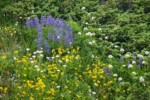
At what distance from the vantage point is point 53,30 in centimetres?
705

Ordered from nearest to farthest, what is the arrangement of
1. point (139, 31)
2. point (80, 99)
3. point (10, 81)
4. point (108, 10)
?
1. point (80, 99)
2. point (10, 81)
3. point (139, 31)
4. point (108, 10)

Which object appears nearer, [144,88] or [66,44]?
[144,88]

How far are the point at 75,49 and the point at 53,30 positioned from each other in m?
0.66

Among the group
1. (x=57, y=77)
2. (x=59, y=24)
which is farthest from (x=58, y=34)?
(x=57, y=77)

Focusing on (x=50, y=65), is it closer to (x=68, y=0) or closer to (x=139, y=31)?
(x=139, y=31)

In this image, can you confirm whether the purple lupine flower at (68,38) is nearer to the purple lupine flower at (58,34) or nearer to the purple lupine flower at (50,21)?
the purple lupine flower at (58,34)

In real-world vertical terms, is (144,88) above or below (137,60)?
above

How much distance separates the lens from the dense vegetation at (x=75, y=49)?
17.9ft

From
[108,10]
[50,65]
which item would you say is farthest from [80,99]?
[108,10]

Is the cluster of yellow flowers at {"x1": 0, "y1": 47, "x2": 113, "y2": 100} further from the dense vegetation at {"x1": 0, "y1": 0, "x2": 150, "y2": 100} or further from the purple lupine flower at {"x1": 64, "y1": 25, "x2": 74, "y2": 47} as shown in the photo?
the purple lupine flower at {"x1": 64, "y1": 25, "x2": 74, "y2": 47}

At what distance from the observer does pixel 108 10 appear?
7.84m

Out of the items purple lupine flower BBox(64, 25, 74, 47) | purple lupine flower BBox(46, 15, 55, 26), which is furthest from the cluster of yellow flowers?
purple lupine flower BBox(46, 15, 55, 26)

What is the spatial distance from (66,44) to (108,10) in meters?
1.66

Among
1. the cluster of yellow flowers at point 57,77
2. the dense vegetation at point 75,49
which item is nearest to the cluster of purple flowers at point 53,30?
the dense vegetation at point 75,49
